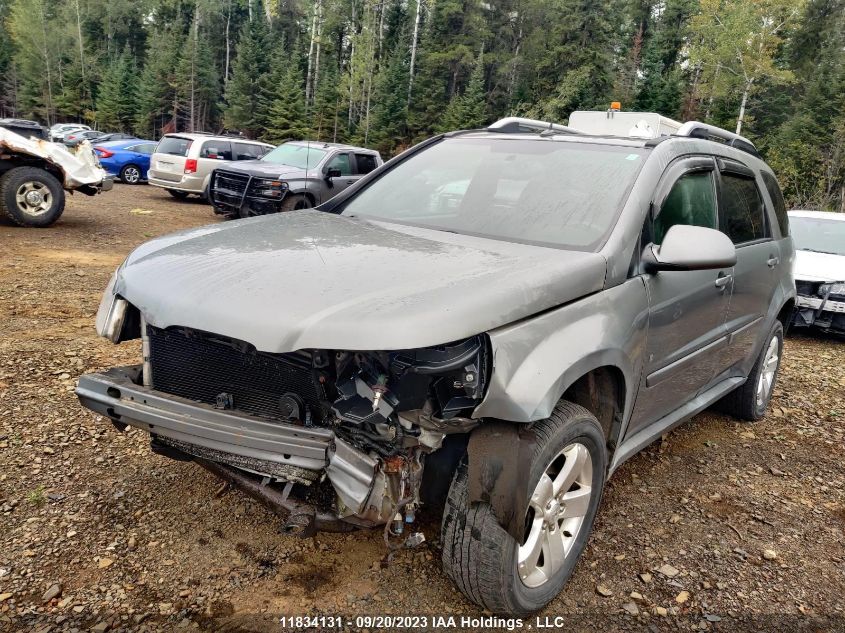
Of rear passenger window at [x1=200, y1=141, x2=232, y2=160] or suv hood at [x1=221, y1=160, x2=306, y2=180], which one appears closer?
suv hood at [x1=221, y1=160, x2=306, y2=180]

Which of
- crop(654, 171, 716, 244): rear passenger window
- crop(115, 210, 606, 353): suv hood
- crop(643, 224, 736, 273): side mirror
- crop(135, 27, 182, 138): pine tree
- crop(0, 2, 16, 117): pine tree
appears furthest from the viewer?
crop(0, 2, 16, 117): pine tree

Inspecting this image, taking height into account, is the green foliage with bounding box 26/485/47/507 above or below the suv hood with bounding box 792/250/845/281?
below

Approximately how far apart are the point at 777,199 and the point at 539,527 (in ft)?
10.8

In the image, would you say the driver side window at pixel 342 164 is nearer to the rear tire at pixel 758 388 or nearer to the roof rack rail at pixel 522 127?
the roof rack rail at pixel 522 127

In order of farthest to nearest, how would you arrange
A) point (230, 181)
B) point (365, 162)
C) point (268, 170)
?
point (365, 162)
point (230, 181)
point (268, 170)

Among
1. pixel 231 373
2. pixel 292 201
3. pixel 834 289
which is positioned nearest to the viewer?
pixel 231 373

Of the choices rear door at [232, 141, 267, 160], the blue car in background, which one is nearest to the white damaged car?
rear door at [232, 141, 267, 160]

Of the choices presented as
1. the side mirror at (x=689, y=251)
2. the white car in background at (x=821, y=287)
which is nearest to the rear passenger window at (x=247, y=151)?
the white car in background at (x=821, y=287)

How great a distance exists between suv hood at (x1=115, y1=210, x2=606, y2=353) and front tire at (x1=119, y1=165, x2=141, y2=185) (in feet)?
60.0

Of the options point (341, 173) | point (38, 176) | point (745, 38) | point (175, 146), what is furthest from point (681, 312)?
point (745, 38)

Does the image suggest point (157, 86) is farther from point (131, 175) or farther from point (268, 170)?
point (268, 170)

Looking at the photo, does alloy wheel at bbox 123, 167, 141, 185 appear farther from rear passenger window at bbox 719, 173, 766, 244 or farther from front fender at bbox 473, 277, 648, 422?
front fender at bbox 473, 277, 648, 422

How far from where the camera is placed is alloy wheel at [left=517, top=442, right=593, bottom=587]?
2.30 metres

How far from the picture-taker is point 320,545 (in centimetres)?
271
